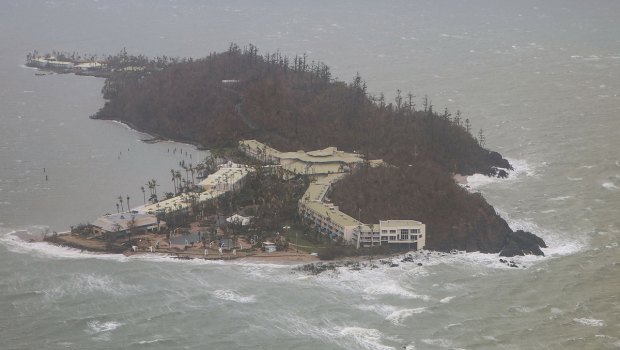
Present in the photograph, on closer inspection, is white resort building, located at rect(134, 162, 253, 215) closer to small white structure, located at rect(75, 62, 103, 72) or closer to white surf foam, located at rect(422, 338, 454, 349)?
white surf foam, located at rect(422, 338, 454, 349)

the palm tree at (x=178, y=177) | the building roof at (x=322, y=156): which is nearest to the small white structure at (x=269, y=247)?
the palm tree at (x=178, y=177)

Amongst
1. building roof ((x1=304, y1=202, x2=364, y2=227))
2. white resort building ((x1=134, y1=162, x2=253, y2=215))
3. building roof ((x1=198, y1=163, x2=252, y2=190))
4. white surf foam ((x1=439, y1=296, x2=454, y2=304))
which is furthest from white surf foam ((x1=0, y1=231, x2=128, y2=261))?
white surf foam ((x1=439, y1=296, x2=454, y2=304))

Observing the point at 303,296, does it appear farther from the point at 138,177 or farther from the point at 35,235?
the point at 138,177

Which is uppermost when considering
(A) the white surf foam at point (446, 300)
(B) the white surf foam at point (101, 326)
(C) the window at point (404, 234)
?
(C) the window at point (404, 234)

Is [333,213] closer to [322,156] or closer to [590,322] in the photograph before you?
[322,156]

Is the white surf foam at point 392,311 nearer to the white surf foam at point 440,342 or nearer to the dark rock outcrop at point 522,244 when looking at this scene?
the white surf foam at point 440,342

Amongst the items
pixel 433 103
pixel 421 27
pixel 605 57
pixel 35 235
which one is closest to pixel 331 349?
pixel 35 235
